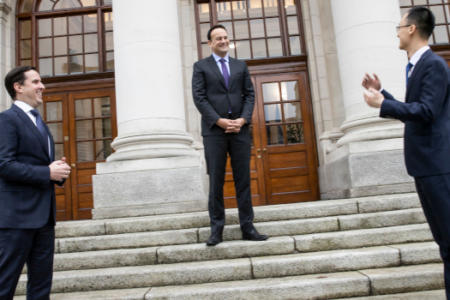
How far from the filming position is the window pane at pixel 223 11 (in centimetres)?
891

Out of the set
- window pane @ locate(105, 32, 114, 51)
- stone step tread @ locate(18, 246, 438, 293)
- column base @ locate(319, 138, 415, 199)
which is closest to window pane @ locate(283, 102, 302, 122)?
column base @ locate(319, 138, 415, 199)

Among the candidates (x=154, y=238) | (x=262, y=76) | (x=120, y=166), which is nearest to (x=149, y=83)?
(x=120, y=166)

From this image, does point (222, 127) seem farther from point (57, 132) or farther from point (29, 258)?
point (57, 132)

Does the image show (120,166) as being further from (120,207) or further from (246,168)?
(246,168)

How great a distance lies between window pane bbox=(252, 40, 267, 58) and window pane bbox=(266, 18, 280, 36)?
0.28 metres

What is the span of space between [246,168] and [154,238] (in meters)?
1.34

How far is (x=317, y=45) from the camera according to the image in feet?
28.0

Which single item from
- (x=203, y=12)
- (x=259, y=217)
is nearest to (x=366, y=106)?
(x=259, y=217)

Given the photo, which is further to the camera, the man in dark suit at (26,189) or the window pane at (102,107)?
the window pane at (102,107)

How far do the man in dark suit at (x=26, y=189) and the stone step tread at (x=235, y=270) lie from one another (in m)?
1.11

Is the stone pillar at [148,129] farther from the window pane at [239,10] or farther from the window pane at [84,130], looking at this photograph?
the window pane at [84,130]

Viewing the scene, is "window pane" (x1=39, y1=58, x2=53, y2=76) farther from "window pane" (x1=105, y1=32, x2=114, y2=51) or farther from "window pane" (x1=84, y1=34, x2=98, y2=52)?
A: "window pane" (x1=105, y1=32, x2=114, y2=51)

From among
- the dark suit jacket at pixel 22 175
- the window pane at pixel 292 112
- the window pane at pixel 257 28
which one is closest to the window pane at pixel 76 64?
the window pane at pixel 257 28

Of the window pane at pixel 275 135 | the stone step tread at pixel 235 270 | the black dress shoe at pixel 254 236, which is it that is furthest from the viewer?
the window pane at pixel 275 135
